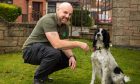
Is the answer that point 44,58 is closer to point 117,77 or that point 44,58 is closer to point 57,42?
point 57,42

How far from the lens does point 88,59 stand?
10.1 m

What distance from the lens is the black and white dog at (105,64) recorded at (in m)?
6.75

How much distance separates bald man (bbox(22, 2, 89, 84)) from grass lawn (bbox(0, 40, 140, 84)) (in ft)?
2.26

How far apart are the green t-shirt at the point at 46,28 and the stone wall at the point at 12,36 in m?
4.56

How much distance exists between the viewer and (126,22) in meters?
12.9

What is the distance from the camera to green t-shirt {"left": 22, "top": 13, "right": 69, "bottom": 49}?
6314 millimetres

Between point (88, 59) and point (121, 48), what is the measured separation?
120 inches

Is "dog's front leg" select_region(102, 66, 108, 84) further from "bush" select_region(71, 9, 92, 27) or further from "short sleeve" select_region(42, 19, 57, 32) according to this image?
"bush" select_region(71, 9, 92, 27)

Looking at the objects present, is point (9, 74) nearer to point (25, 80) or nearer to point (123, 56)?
point (25, 80)

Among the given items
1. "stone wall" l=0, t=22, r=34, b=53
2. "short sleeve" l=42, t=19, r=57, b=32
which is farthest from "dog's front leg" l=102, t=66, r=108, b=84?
"stone wall" l=0, t=22, r=34, b=53

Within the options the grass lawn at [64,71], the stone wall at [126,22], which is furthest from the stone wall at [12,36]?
the stone wall at [126,22]

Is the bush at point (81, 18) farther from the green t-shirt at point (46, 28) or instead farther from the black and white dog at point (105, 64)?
the green t-shirt at point (46, 28)

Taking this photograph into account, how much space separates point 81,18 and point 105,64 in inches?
392

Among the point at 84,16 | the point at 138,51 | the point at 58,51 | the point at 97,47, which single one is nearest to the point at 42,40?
the point at 58,51
